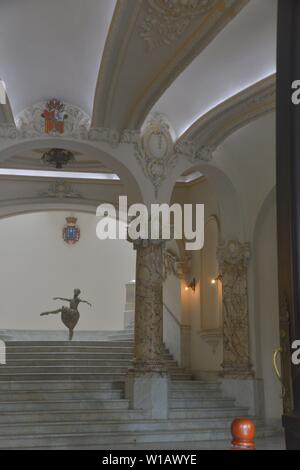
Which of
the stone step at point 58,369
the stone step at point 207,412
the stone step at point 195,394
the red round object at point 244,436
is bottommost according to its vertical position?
the red round object at point 244,436

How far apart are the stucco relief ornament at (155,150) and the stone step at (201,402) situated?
150 inches

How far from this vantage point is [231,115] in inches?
367

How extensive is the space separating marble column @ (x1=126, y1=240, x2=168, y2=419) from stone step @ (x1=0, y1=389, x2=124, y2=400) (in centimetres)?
47

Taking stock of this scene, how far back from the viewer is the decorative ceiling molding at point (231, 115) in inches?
338

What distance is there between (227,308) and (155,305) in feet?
6.28

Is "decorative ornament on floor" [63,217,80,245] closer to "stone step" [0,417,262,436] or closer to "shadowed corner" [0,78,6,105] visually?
"shadowed corner" [0,78,6,105]

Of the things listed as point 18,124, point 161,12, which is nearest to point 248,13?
point 161,12

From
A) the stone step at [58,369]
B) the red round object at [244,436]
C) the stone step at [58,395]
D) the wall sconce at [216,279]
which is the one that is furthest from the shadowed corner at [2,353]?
the red round object at [244,436]

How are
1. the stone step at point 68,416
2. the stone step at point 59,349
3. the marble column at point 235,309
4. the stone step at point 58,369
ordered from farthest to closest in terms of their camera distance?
the stone step at point 59,349 → the stone step at point 58,369 → the marble column at point 235,309 → the stone step at point 68,416

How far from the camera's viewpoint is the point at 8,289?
1712cm

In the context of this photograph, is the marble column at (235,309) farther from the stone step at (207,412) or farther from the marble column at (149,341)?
the marble column at (149,341)

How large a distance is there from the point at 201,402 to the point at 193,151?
4633 mm

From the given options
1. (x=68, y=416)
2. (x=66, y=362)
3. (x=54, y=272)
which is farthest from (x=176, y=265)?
(x=54, y=272)

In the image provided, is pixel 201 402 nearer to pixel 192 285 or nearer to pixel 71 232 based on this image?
pixel 192 285
